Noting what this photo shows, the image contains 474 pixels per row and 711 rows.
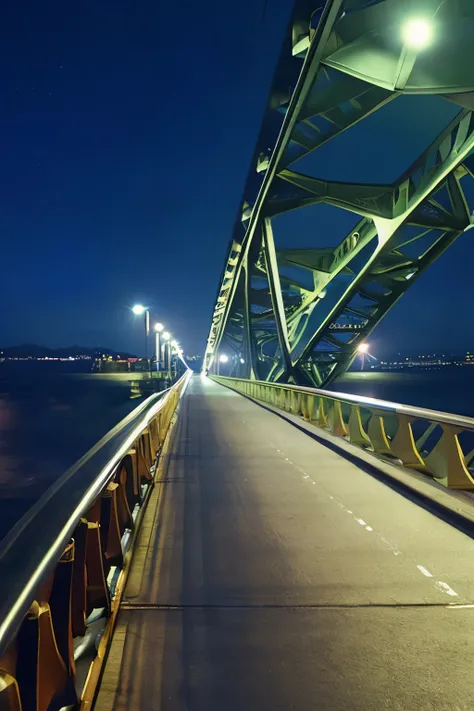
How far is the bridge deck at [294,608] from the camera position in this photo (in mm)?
2617

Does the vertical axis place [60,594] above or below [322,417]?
above

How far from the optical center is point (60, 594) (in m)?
2.50

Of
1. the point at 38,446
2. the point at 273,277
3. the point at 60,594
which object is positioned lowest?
the point at 38,446

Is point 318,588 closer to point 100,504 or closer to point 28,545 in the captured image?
point 100,504

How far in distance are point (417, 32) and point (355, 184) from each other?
10714mm

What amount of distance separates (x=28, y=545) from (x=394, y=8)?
11.3 m

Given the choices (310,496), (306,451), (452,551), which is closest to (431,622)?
(452,551)

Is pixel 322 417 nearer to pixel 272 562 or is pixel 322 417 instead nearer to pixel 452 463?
pixel 452 463

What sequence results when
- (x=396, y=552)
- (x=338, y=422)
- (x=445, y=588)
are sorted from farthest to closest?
(x=338, y=422)
(x=396, y=552)
(x=445, y=588)

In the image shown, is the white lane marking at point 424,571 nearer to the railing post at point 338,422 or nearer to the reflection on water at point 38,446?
the railing post at point 338,422

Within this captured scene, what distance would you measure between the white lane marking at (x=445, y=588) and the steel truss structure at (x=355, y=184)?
9.37 metres

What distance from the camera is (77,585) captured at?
9.70ft

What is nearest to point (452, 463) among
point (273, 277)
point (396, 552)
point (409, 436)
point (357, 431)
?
point (409, 436)

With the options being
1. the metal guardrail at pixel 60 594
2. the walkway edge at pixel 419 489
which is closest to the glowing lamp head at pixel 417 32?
the walkway edge at pixel 419 489
